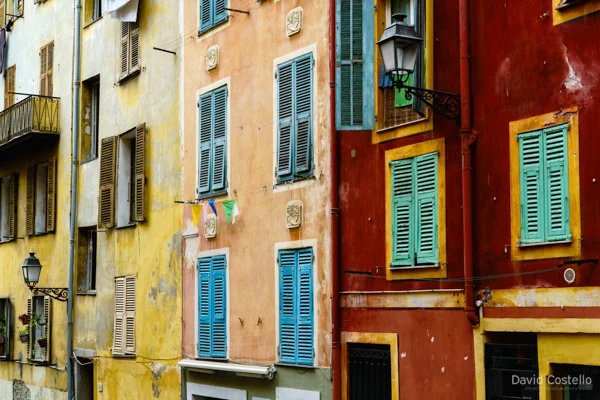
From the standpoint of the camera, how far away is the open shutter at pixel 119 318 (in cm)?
2045

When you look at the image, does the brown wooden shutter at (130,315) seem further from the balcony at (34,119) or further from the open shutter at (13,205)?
the open shutter at (13,205)

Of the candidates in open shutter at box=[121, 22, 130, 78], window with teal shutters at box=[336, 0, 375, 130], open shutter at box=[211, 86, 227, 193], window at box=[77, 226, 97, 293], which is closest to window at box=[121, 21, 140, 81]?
open shutter at box=[121, 22, 130, 78]

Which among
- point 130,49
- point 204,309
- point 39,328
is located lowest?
point 39,328

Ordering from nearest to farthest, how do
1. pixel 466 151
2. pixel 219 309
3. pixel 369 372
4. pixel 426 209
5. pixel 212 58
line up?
pixel 466 151 < pixel 426 209 < pixel 369 372 < pixel 219 309 < pixel 212 58

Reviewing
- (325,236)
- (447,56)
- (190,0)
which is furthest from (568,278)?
(190,0)

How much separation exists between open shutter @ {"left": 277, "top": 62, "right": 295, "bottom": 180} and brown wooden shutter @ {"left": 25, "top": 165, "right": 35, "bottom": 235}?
35.2 ft

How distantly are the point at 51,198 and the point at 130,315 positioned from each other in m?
4.86

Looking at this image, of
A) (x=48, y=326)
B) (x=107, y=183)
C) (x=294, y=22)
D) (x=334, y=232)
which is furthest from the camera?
(x=48, y=326)

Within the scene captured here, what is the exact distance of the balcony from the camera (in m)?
23.6

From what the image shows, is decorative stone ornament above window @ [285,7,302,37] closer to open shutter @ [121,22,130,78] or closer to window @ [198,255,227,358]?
window @ [198,255,227,358]

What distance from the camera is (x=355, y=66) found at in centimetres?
→ 1381

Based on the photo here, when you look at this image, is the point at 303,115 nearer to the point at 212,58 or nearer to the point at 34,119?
the point at 212,58

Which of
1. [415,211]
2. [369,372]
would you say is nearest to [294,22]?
[415,211]

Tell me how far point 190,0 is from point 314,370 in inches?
291
